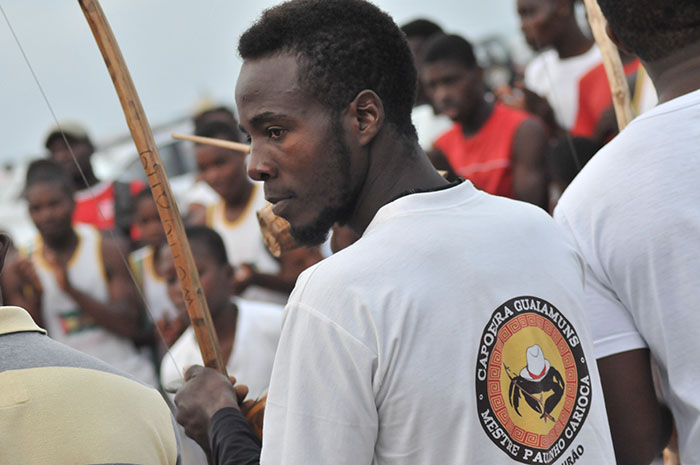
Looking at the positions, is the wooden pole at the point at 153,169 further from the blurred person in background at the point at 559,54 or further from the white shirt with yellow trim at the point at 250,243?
the blurred person in background at the point at 559,54

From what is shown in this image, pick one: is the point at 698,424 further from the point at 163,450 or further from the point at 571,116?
the point at 571,116

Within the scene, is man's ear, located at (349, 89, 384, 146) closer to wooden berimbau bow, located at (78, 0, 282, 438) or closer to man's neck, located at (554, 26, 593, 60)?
wooden berimbau bow, located at (78, 0, 282, 438)

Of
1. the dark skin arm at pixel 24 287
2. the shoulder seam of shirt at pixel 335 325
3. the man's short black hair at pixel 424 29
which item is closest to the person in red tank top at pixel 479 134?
the man's short black hair at pixel 424 29

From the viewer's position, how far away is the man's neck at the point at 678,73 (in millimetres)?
2010

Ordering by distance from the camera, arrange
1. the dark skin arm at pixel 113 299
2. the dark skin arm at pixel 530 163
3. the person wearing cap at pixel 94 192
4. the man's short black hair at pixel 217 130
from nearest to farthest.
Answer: the dark skin arm at pixel 530 163 → the dark skin arm at pixel 113 299 → the man's short black hair at pixel 217 130 → the person wearing cap at pixel 94 192

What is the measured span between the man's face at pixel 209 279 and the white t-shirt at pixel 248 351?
0.10m

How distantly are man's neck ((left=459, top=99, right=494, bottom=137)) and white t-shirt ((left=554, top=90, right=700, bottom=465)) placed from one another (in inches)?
118

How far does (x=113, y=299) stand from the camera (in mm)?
5352

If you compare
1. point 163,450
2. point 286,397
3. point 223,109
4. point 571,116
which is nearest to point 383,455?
point 286,397

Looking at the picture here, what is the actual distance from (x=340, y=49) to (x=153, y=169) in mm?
708

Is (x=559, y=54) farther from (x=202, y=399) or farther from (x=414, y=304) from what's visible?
(x=414, y=304)

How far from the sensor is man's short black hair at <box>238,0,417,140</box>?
175cm

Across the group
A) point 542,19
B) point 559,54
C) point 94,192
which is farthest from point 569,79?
point 94,192

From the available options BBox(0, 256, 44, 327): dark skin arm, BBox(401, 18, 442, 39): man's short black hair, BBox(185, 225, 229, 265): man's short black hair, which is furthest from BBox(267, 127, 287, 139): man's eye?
BBox(401, 18, 442, 39): man's short black hair
